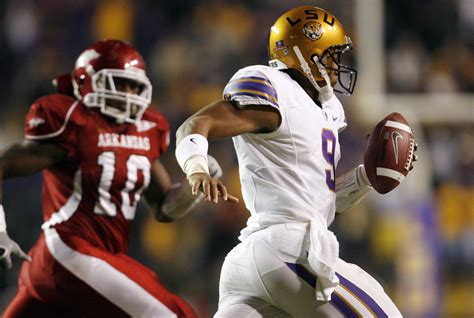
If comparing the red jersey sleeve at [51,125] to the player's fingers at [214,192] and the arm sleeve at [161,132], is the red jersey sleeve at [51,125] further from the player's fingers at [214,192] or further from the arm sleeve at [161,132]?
the player's fingers at [214,192]

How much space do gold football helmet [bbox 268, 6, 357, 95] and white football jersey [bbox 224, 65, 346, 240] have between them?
0.45ft

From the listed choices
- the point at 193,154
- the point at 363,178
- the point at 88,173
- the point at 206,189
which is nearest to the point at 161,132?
the point at 88,173

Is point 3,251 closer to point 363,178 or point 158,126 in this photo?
point 158,126

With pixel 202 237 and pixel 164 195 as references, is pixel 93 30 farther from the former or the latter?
pixel 164 195

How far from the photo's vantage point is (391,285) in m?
7.04

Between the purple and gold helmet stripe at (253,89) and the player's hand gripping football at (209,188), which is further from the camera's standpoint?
the purple and gold helmet stripe at (253,89)

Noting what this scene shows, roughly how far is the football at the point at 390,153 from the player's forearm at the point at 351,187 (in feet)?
0.30

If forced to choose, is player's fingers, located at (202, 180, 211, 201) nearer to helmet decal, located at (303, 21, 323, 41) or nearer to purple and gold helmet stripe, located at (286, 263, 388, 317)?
purple and gold helmet stripe, located at (286, 263, 388, 317)

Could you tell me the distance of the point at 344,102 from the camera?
7773 millimetres

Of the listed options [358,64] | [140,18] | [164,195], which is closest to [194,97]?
[140,18]

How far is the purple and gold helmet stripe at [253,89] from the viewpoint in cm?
278

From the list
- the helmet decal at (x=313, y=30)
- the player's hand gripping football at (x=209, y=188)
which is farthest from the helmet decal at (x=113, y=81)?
the player's hand gripping football at (x=209, y=188)

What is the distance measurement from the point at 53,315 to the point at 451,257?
4494mm

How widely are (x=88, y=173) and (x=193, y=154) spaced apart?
1028mm
